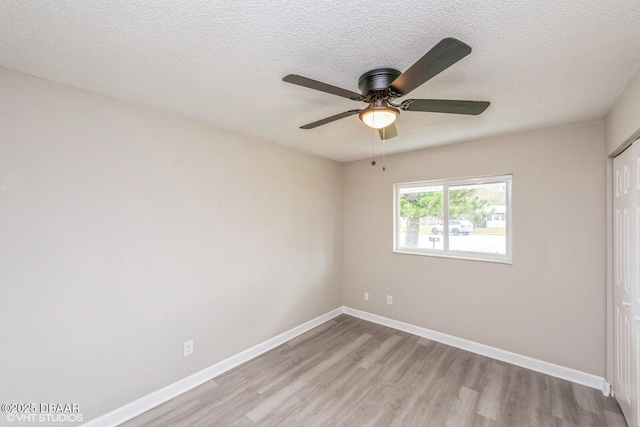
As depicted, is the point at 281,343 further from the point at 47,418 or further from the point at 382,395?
the point at 47,418

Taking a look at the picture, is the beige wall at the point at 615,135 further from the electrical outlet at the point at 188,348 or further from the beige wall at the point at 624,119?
the electrical outlet at the point at 188,348

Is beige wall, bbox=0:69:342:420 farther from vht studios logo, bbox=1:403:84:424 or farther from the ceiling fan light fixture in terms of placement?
the ceiling fan light fixture

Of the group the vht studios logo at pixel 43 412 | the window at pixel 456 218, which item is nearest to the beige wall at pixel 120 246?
the vht studios logo at pixel 43 412

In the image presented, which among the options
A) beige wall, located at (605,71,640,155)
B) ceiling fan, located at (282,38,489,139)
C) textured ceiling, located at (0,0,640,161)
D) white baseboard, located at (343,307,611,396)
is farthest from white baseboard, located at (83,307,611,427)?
ceiling fan, located at (282,38,489,139)

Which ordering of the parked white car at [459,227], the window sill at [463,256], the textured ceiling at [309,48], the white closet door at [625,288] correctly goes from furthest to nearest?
the parked white car at [459,227] → the window sill at [463,256] → the white closet door at [625,288] → the textured ceiling at [309,48]

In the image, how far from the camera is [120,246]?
2.02 metres

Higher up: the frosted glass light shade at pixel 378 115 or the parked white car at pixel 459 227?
the frosted glass light shade at pixel 378 115

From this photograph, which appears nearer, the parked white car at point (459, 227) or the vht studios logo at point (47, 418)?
the vht studios logo at point (47, 418)

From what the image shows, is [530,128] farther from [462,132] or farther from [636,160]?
[636,160]

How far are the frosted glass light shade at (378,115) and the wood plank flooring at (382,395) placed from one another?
84.0 inches

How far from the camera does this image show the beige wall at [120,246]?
1.66 meters

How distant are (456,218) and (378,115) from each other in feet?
7.32

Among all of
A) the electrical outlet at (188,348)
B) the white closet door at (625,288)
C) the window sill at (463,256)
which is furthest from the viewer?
the window sill at (463,256)

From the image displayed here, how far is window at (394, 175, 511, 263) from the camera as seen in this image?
2953mm
